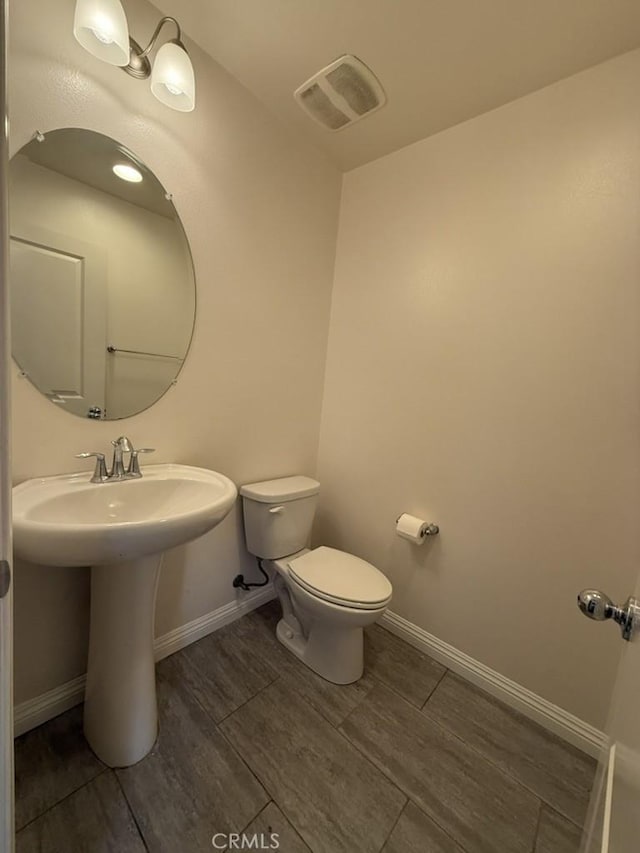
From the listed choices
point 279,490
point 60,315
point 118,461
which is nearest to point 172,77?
point 60,315

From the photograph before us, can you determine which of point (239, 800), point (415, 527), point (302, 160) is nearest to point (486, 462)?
point (415, 527)

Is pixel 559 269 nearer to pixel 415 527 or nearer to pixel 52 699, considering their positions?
pixel 415 527

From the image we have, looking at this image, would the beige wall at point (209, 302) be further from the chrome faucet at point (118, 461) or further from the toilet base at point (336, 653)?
the toilet base at point (336, 653)

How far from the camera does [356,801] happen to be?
0.98 metres

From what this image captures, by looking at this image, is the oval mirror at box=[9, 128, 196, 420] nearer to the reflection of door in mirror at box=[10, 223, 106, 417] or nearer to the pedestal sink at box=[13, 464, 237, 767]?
the reflection of door in mirror at box=[10, 223, 106, 417]

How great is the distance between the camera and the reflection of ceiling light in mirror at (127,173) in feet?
3.51

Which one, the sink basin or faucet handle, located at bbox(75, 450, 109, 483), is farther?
faucet handle, located at bbox(75, 450, 109, 483)

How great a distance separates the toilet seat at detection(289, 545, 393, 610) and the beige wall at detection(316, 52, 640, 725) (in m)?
0.30

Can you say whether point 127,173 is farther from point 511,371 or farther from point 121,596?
point 511,371

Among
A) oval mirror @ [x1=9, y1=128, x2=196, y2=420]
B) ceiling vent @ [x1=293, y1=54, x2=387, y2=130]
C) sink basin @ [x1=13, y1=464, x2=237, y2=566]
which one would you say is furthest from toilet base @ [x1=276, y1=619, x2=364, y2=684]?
ceiling vent @ [x1=293, y1=54, x2=387, y2=130]

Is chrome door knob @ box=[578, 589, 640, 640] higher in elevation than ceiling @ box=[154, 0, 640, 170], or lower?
lower

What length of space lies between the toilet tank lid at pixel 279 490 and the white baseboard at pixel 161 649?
0.58 metres

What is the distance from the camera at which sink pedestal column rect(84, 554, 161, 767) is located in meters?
0.98

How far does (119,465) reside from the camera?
1.10 m
